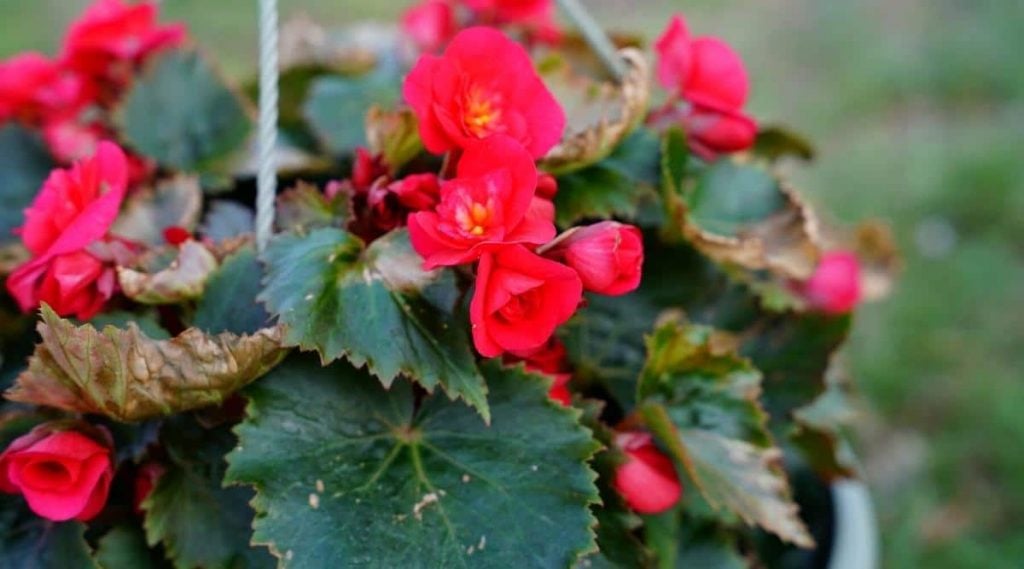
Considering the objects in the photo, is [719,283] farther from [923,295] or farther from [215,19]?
[215,19]

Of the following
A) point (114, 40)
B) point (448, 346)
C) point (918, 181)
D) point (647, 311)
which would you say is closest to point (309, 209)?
point (448, 346)

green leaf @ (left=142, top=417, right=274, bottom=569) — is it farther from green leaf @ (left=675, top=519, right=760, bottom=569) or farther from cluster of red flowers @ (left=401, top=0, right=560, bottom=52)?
cluster of red flowers @ (left=401, top=0, right=560, bottom=52)

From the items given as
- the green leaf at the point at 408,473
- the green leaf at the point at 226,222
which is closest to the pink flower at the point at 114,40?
the green leaf at the point at 226,222

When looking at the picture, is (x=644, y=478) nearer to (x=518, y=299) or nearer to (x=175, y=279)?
(x=518, y=299)

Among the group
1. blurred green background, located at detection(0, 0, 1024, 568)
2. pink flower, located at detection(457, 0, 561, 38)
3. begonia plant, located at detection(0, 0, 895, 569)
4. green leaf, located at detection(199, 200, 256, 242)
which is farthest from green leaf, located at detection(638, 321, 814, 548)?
blurred green background, located at detection(0, 0, 1024, 568)

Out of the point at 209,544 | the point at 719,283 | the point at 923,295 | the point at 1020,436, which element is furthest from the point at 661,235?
the point at 923,295

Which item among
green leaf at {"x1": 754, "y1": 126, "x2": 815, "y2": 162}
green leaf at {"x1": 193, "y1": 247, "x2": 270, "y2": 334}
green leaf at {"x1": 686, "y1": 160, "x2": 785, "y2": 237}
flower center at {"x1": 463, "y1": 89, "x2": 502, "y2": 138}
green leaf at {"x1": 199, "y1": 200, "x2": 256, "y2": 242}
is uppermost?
flower center at {"x1": 463, "y1": 89, "x2": 502, "y2": 138}

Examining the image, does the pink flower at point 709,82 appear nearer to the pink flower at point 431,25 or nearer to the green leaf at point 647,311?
the green leaf at point 647,311
